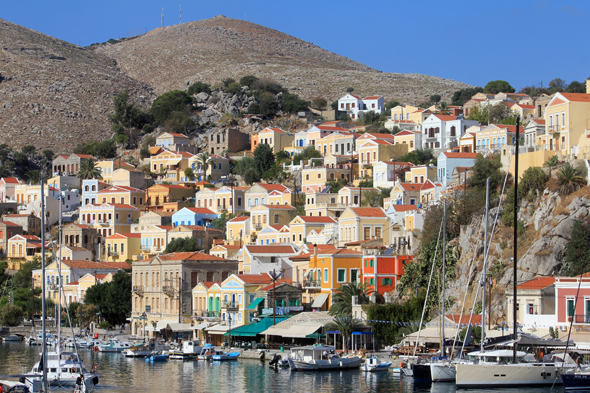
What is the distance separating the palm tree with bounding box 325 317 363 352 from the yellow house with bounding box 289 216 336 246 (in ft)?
89.1

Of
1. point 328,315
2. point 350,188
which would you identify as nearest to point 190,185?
point 350,188

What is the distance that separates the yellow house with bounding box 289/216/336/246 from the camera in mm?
85125

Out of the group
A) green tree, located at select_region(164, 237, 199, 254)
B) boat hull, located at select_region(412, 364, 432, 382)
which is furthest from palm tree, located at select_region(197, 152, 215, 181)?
boat hull, located at select_region(412, 364, 432, 382)

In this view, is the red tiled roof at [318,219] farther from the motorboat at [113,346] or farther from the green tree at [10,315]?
the green tree at [10,315]

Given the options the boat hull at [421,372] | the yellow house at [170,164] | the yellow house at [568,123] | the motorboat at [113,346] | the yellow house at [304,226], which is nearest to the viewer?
the boat hull at [421,372]

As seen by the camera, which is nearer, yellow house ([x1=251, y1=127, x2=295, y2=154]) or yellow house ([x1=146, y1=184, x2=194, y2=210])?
yellow house ([x1=146, y1=184, x2=194, y2=210])

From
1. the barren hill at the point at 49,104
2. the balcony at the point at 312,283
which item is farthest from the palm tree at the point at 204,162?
the balcony at the point at 312,283

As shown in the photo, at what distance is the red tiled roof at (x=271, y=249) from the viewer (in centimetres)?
7594

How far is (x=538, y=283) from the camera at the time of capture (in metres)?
50.5

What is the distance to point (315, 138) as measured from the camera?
121 meters

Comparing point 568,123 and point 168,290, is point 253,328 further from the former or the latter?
point 568,123

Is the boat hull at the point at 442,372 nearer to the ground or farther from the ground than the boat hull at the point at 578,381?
nearer to the ground

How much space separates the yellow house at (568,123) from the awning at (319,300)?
762 inches

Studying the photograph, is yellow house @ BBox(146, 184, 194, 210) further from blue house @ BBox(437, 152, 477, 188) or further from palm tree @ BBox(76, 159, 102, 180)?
blue house @ BBox(437, 152, 477, 188)
